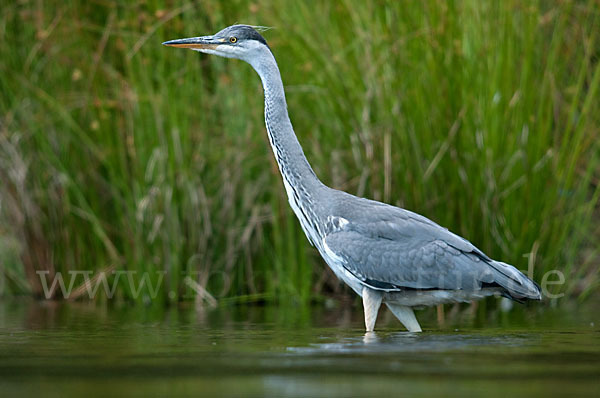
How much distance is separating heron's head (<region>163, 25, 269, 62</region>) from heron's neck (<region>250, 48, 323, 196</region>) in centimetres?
8

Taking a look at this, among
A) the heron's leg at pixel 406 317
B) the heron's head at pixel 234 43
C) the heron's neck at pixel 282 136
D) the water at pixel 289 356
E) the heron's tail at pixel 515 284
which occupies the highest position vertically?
the heron's head at pixel 234 43

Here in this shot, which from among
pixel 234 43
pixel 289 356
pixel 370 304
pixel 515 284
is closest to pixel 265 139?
→ pixel 234 43

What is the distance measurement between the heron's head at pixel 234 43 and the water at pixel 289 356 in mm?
1971

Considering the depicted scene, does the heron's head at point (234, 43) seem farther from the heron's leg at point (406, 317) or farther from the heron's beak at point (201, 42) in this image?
the heron's leg at point (406, 317)

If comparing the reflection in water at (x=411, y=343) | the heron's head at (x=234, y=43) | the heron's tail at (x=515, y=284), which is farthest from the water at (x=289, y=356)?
the heron's head at (x=234, y=43)

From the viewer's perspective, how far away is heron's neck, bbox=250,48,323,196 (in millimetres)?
7215

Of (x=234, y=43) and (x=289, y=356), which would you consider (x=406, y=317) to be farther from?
(x=234, y=43)

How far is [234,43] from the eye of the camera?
24.5 feet

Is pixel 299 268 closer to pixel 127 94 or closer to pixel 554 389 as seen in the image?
pixel 127 94

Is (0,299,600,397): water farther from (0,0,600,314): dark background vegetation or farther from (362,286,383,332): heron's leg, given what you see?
(0,0,600,314): dark background vegetation

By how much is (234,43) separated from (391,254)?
200cm

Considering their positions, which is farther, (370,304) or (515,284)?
(370,304)

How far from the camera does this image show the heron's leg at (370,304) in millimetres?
6629

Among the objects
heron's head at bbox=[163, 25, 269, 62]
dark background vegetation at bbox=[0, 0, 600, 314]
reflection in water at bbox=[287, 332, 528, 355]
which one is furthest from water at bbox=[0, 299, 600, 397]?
heron's head at bbox=[163, 25, 269, 62]
